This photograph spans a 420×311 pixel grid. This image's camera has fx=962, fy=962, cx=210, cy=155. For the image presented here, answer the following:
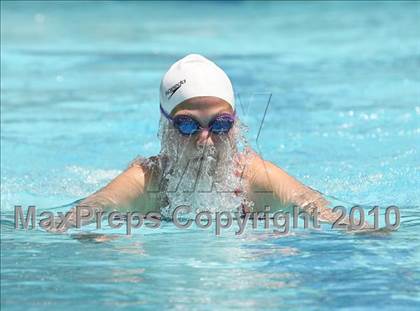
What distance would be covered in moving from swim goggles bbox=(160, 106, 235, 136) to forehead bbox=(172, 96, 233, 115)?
85mm

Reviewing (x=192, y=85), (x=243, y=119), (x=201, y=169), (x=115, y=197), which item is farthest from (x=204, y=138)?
(x=243, y=119)

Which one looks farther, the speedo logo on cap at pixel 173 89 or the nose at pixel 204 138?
the speedo logo on cap at pixel 173 89

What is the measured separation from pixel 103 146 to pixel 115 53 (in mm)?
4441

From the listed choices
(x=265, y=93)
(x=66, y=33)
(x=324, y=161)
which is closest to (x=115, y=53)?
(x=66, y=33)

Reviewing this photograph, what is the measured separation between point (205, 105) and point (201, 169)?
335 millimetres

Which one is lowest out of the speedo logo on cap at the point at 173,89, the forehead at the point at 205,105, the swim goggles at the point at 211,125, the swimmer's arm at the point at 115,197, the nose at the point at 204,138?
the swimmer's arm at the point at 115,197

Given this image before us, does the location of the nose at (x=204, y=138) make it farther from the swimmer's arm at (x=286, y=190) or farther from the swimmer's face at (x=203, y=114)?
the swimmer's arm at (x=286, y=190)

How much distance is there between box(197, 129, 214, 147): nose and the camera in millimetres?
4914

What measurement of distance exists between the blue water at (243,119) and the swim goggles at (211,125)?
528 mm

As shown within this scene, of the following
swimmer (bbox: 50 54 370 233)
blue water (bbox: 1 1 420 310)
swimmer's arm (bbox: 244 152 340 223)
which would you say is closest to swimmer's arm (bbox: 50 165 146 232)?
swimmer (bbox: 50 54 370 233)

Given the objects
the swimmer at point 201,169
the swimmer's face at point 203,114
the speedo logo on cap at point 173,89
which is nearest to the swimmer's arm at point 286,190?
the swimmer at point 201,169

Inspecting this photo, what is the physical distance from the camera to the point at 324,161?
7.55 metres

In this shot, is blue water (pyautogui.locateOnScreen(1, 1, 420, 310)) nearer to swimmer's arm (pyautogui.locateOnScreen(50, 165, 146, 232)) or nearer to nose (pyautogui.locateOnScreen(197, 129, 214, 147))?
swimmer's arm (pyautogui.locateOnScreen(50, 165, 146, 232))

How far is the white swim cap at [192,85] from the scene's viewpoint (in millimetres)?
5082
